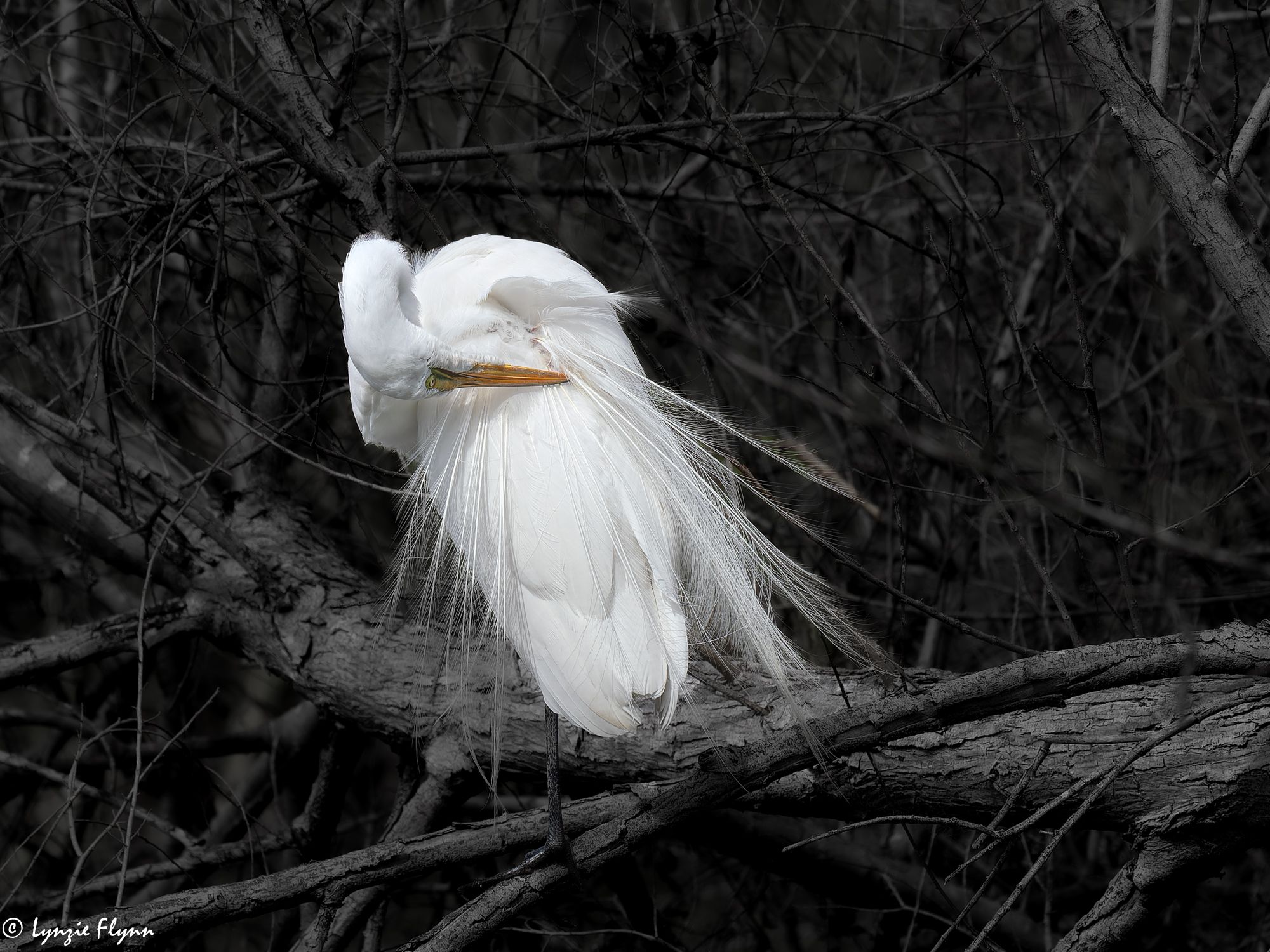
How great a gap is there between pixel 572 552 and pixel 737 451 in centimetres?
87

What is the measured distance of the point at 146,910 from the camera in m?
1.40

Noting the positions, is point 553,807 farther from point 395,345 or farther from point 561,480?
point 395,345

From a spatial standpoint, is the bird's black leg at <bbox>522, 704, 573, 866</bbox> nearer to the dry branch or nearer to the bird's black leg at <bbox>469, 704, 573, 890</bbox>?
the bird's black leg at <bbox>469, 704, 573, 890</bbox>

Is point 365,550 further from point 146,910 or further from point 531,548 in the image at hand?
point 146,910

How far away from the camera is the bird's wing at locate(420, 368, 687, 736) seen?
169 centimetres

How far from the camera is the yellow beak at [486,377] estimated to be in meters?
1.77

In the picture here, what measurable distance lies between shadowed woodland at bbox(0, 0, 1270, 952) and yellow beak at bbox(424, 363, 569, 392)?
0.68 ft

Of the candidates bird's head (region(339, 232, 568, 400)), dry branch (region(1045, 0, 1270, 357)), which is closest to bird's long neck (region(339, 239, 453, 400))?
bird's head (region(339, 232, 568, 400))

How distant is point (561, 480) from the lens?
1.77 metres

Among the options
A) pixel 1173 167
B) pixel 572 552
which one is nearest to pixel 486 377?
pixel 572 552

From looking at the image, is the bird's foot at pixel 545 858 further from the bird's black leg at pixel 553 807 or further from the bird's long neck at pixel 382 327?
the bird's long neck at pixel 382 327

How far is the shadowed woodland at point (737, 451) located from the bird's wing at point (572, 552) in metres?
0.17

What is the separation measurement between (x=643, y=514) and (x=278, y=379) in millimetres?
1137

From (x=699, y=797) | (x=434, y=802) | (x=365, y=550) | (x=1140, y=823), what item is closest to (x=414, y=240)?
(x=365, y=550)
